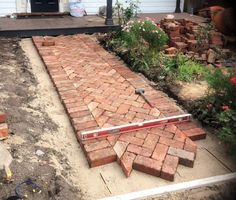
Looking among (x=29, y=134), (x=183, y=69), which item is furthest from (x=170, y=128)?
(x=183, y=69)

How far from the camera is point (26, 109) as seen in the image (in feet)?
13.4

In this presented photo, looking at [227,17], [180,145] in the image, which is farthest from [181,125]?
[227,17]

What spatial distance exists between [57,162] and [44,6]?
6.58 metres

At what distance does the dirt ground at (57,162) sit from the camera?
2.83 meters

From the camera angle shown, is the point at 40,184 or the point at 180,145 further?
the point at 180,145

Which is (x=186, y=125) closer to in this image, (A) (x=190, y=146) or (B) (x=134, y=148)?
(A) (x=190, y=146)

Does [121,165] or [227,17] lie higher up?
[227,17]

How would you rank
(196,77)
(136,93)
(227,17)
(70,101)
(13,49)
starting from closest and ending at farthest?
(227,17) → (70,101) → (136,93) → (196,77) → (13,49)

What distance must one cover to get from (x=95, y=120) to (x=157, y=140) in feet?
2.58

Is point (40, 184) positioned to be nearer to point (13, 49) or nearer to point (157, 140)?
point (157, 140)

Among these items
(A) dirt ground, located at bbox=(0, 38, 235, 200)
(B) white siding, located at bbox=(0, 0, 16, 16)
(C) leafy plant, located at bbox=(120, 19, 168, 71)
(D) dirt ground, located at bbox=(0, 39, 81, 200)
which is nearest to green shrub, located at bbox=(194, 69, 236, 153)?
(A) dirt ground, located at bbox=(0, 38, 235, 200)

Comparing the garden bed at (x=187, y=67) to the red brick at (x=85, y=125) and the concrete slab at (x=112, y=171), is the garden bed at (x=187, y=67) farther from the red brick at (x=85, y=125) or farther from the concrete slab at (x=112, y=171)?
the red brick at (x=85, y=125)

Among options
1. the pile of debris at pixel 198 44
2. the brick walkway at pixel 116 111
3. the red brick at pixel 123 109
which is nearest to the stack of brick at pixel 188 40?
the pile of debris at pixel 198 44

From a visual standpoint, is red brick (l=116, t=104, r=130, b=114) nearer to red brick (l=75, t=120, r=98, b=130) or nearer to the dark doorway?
red brick (l=75, t=120, r=98, b=130)
